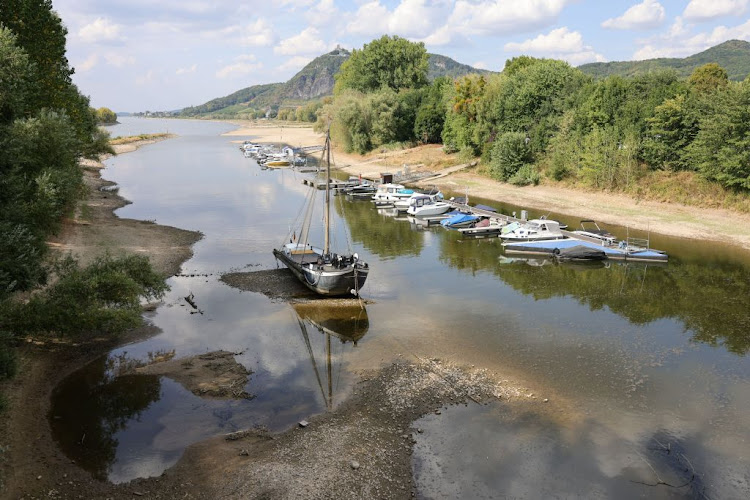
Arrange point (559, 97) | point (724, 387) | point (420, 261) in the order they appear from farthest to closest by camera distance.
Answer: point (559, 97), point (420, 261), point (724, 387)

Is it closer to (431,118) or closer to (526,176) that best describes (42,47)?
(526,176)

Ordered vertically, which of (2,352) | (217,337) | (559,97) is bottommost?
(217,337)

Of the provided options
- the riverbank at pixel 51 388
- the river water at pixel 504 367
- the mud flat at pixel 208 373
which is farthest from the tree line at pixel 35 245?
the river water at pixel 504 367

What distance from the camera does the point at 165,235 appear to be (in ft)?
152

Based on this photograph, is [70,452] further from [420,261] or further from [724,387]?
[420,261]

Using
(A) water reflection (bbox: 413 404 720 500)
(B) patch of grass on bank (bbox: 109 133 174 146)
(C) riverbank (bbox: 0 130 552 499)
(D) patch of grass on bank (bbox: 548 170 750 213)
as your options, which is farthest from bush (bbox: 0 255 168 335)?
(B) patch of grass on bank (bbox: 109 133 174 146)

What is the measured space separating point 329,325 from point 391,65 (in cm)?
10447

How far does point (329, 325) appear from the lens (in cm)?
2852

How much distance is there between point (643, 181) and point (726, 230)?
12824 millimetres

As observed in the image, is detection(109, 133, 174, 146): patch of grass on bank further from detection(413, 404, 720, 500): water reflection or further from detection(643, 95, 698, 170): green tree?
detection(413, 404, 720, 500): water reflection

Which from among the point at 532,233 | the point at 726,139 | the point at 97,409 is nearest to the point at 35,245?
the point at 97,409

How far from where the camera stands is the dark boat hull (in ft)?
101

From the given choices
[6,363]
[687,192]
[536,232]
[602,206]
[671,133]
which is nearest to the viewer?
[6,363]

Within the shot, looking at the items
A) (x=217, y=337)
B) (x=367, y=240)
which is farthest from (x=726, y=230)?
(x=217, y=337)
